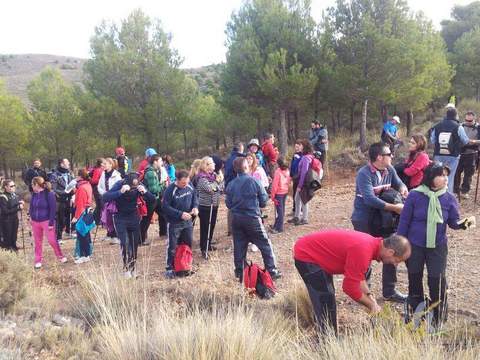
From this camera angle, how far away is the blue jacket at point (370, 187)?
4.92 m

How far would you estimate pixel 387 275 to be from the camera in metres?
5.20

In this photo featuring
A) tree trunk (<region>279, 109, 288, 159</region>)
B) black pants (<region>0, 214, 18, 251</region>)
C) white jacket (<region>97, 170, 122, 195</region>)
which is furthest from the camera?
tree trunk (<region>279, 109, 288, 159</region>)

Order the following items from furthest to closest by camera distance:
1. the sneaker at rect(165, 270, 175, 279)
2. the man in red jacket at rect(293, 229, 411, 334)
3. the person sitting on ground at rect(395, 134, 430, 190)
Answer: the sneaker at rect(165, 270, 175, 279) → the person sitting on ground at rect(395, 134, 430, 190) → the man in red jacket at rect(293, 229, 411, 334)

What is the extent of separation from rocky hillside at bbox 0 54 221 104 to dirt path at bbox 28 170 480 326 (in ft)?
168

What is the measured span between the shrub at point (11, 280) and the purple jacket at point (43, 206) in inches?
93.1

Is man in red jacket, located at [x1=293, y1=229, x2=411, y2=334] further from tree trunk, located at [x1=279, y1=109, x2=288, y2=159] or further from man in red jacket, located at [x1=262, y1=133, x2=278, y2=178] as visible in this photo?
tree trunk, located at [x1=279, y1=109, x2=288, y2=159]

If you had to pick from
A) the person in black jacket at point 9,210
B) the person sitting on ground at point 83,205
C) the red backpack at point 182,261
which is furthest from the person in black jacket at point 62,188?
the red backpack at point 182,261

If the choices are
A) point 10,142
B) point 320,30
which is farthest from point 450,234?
point 10,142

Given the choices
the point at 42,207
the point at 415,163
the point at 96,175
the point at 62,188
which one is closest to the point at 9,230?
the point at 62,188

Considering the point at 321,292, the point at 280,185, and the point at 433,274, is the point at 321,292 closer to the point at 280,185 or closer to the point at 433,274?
the point at 433,274

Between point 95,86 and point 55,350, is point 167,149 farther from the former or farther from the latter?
point 55,350

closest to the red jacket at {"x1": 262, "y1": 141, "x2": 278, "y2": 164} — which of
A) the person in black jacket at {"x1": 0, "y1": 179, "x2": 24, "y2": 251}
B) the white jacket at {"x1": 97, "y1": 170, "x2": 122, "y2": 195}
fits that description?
the white jacket at {"x1": 97, "y1": 170, "x2": 122, "y2": 195}

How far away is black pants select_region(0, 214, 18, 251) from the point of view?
9.37 m

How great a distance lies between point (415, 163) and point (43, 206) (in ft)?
20.1
